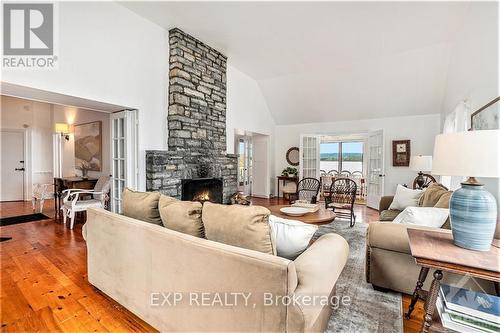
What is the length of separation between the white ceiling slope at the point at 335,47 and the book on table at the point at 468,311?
3.33 metres

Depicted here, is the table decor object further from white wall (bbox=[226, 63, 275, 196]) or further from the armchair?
the armchair

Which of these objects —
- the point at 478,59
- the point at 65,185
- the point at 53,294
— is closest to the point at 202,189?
the point at 53,294

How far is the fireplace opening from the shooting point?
4.10 m

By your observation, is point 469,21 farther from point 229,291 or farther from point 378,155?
point 229,291

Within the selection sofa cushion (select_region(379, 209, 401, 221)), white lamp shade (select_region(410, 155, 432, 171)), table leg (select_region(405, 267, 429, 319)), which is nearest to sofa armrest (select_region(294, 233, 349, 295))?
table leg (select_region(405, 267, 429, 319))

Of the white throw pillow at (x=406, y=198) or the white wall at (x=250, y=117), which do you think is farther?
the white wall at (x=250, y=117)

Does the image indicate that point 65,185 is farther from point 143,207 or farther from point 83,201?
point 143,207

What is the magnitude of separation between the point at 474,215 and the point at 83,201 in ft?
16.6

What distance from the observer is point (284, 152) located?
7.73 metres

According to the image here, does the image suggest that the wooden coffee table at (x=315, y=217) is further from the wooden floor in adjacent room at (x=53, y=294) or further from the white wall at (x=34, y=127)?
the white wall at (x=34, y=127)

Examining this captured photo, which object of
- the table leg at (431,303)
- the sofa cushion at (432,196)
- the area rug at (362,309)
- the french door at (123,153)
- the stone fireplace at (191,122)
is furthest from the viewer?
the stone fireplace at (191,122)

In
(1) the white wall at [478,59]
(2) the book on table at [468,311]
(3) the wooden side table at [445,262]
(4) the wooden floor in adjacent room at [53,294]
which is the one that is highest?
(1) the white wall at [478,59]

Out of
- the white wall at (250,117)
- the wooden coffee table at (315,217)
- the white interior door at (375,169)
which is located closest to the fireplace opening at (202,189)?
the white wall at (250,117)

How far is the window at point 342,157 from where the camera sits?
29.9 feet
